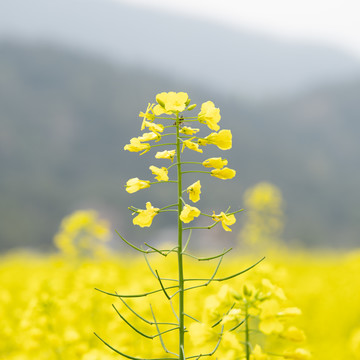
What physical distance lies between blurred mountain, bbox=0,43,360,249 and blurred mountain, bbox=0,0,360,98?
9.55m

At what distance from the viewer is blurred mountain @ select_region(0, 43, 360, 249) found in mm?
91500

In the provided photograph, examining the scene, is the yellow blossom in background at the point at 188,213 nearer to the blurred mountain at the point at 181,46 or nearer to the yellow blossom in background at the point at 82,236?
the yellow blossom in background at the point at 82,236

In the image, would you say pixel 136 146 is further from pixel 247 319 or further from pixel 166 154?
pixel 247 319

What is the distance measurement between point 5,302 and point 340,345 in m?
3.20

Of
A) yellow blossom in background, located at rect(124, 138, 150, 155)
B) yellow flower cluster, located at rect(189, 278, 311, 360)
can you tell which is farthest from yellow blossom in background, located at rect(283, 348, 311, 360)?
yellow blossom in background, located at rect(124, 138, 150, 155)

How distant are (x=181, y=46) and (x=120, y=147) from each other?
2286 inches

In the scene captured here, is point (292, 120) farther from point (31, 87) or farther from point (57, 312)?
point (57, 312)

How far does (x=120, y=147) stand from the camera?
118m

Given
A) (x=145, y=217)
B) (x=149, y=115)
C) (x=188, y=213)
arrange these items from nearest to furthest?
1. (x=188, y=213)
2. (x=145, y=217)
3. (x=149, y=115)

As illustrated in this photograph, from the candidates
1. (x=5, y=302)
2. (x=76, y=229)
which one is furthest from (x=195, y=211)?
(x=76, y=229)

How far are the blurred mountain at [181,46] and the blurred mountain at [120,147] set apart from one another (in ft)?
31.3

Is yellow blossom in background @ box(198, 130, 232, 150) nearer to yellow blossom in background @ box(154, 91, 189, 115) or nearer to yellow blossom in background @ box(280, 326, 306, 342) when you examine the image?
yellow blossom in background @ box(154, 91, 189, 115)

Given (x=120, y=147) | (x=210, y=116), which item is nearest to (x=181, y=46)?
(x=120, y=147)

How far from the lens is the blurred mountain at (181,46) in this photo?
14600 cm
